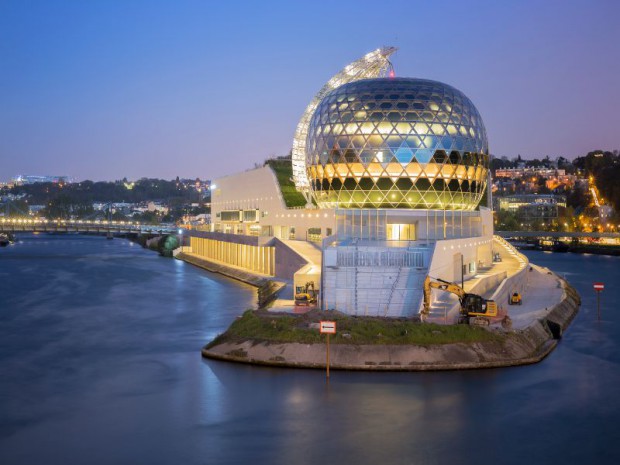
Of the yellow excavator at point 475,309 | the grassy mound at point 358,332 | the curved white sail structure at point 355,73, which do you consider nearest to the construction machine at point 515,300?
the yellow excavator at point 475,309

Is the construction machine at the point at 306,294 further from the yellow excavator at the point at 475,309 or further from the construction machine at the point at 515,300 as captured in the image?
the construction machine at the point at 515,300

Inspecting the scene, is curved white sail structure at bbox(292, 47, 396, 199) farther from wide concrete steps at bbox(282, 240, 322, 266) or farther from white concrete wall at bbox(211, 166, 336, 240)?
wide concrete steps at bbox(282, 240, 322, 266)

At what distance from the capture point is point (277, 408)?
23359 millimetres

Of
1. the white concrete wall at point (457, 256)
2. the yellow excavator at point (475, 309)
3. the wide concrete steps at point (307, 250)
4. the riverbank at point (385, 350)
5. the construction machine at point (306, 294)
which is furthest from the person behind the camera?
the wide concrete steps at point (307, 250)

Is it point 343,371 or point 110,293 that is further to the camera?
point 110,293

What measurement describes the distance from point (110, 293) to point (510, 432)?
133 feet

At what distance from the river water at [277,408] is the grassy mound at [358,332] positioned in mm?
1726

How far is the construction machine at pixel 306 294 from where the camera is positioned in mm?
37719

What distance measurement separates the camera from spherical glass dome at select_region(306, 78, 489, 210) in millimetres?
50344

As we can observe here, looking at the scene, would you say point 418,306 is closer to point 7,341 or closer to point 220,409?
point 220,409

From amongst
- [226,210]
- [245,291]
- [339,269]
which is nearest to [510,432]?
[339,269]

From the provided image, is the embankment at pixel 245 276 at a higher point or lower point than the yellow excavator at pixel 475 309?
lower

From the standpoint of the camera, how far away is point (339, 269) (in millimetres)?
36531

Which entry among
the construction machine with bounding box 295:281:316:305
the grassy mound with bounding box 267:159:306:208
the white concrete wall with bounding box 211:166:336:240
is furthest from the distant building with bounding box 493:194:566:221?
the construction machine with bounding box 295:281:316:305
